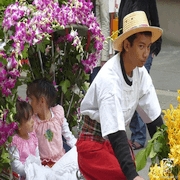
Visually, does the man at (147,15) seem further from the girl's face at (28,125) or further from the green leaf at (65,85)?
the girl's face at (28,125)

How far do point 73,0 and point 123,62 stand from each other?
128cm

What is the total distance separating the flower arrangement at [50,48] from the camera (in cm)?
341

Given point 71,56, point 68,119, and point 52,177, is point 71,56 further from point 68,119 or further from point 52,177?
point 52,177

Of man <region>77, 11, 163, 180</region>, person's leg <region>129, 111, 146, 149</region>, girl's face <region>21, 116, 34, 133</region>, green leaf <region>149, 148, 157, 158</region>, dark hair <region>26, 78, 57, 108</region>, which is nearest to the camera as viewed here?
green leaf <region>149, 148, 157, 158</region>

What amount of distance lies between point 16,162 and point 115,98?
1.33m

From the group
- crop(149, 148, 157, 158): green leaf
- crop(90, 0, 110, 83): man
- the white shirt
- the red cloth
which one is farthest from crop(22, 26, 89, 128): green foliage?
crop(149, 148, 157, 158): green leaf

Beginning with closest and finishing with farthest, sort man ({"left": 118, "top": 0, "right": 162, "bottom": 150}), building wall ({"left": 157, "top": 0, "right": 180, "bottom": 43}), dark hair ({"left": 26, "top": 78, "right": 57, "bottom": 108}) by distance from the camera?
dark hair ({"left": 26, "top": 78, "right": 57, "bottom": 108}) < man ({"left": 118, "top": 0, "right": 162, "bottom": 150}) < building wall ({"left": 157, "top": 0, "right": 180, "bottom": 43})

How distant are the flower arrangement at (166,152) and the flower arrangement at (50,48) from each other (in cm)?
108

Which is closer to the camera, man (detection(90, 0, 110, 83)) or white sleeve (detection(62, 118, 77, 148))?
white sleeve (detection(62, 118, 77, 148))

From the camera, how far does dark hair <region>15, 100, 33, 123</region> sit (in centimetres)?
393

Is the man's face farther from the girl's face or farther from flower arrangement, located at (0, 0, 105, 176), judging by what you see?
the girl's face

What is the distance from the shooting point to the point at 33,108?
4.32 meters

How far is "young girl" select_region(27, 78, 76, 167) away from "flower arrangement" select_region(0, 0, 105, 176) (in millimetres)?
158

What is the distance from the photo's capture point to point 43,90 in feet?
13.9
